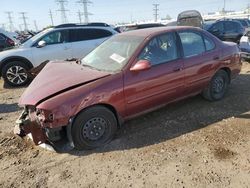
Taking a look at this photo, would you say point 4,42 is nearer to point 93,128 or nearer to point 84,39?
point 84,39

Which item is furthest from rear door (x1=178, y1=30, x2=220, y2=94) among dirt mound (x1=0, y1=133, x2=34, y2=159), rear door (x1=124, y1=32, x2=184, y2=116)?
dirt mound (x1=0, y1=133, x2=34, y2=159)

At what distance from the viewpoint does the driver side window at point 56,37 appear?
333 inches

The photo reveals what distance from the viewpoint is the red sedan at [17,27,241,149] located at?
377 cm

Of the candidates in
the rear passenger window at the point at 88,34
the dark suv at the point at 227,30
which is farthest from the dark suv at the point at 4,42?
the dark suv at the point at 227,30

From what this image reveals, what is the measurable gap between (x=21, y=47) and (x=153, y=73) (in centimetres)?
Answer: 537

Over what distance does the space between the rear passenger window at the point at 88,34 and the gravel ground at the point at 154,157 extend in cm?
442

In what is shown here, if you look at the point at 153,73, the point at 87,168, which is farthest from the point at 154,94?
the point at 87,168

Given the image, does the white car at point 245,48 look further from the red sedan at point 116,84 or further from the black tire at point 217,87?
the red sedan at point 116,84

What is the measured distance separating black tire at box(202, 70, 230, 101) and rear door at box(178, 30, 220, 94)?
233 millimetres

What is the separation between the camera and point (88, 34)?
30.1 feet

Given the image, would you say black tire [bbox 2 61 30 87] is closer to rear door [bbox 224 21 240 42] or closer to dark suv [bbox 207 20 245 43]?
dark suv [bbox 207 20 245 43]

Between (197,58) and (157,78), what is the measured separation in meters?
1.12

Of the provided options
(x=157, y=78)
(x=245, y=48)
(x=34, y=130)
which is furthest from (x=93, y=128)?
(x=245, y=48)

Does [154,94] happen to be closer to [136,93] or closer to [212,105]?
[136,93]
